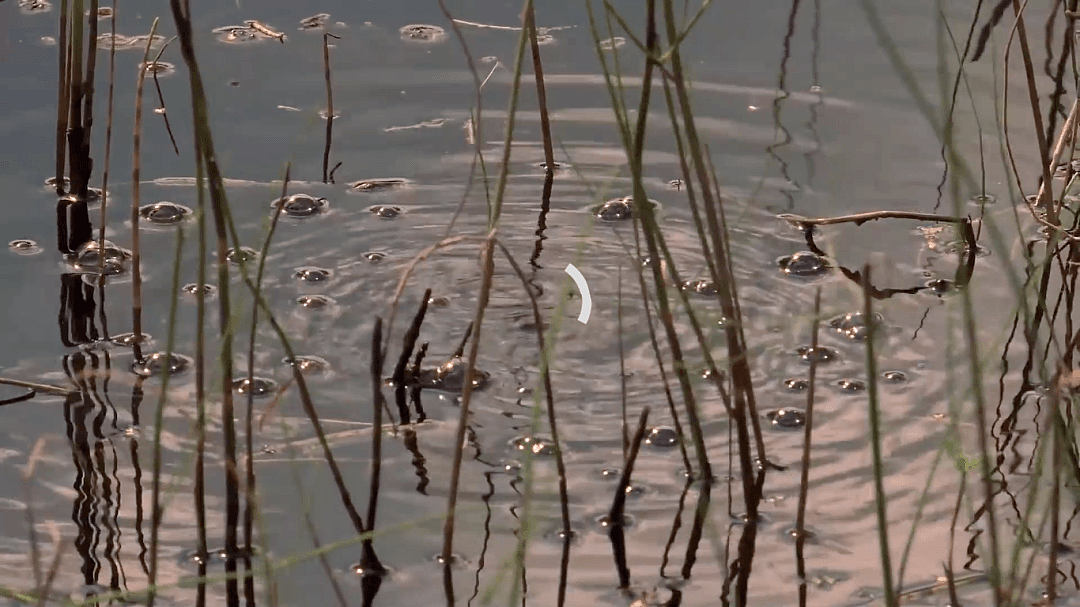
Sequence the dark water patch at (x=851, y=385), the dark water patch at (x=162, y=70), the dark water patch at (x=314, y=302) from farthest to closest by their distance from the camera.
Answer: the dark water patch at (x=162, y=70), the dark water patch at (x=314, y=302), the dark water patch at (x=851, y=385)

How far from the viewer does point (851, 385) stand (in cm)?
150

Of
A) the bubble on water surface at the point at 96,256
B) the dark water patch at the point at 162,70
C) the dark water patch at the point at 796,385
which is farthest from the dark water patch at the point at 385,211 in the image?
the dark water patch at the point at 796,385

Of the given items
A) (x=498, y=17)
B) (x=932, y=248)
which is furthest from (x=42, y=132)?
(x=932, y=248)

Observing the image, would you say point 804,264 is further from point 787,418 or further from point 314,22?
point 314,22

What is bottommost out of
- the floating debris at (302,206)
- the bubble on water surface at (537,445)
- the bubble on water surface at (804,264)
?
the bubble on water surface at (537,445)

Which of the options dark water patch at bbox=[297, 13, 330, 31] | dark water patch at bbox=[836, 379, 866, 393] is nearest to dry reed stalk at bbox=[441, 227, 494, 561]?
dark water patch at bbox=[836, 379, 866, 393]

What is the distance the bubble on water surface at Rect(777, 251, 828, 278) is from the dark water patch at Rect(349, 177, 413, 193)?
1.64ft

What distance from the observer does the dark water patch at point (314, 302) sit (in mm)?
1628

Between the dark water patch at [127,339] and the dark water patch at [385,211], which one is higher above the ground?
the dark water patch at [385,211]

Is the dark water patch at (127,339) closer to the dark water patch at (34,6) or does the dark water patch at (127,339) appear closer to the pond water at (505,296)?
the pond water at (505,296)

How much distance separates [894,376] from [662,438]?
0.27 m

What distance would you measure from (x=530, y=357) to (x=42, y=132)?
0.86 m

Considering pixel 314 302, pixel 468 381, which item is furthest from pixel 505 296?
pixel 468 381

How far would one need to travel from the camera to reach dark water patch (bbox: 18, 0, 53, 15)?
227 centimetres
